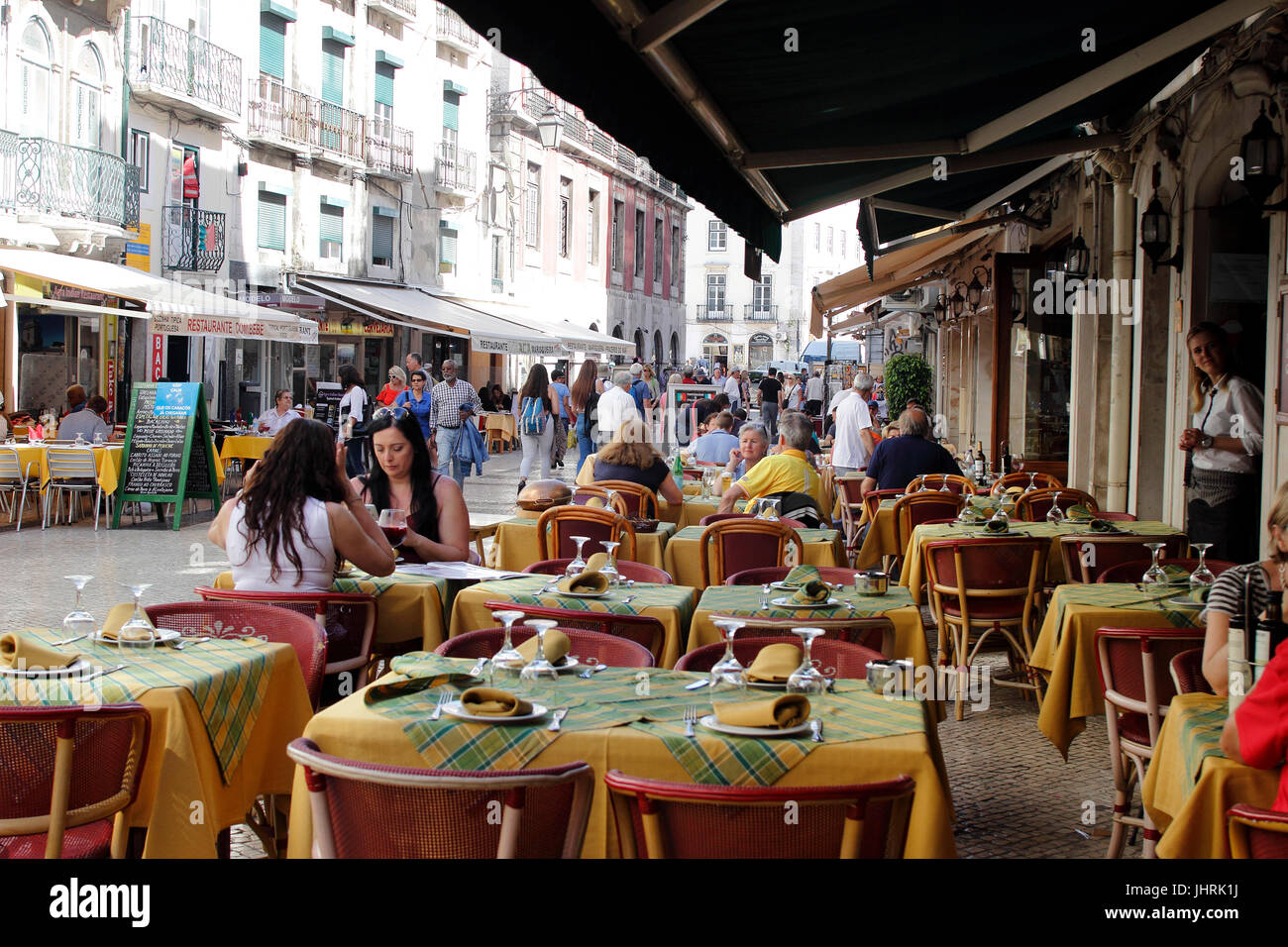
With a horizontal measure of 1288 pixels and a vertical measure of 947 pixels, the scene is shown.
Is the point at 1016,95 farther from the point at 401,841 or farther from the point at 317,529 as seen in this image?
the point at 401,841

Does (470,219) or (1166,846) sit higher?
(470,219)

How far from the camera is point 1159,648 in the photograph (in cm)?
468

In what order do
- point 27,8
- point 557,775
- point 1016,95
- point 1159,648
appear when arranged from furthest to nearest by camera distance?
point 27,8 → point 1016,95 → point 1159,648 → point 557,775

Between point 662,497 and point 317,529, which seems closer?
point 317,529

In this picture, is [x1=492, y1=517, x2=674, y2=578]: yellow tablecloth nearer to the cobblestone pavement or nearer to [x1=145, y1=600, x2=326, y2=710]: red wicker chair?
the cobblestone pavement

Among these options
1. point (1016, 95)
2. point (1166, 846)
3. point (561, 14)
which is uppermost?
point (1016, 95)

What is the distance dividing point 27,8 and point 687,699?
1862cm

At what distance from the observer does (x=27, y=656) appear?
3893 mm

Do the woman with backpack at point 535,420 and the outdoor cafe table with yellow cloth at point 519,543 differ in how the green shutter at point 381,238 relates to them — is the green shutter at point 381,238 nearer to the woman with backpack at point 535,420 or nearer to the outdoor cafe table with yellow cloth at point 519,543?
the woman with backpack at point 535,420

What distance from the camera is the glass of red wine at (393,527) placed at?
20.2 feet

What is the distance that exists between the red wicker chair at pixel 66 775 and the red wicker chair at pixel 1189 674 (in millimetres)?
2935

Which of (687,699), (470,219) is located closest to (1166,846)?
(687,699)

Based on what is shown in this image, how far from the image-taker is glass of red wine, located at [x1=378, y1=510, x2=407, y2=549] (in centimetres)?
616

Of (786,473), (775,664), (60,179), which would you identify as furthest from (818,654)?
(60,179)
